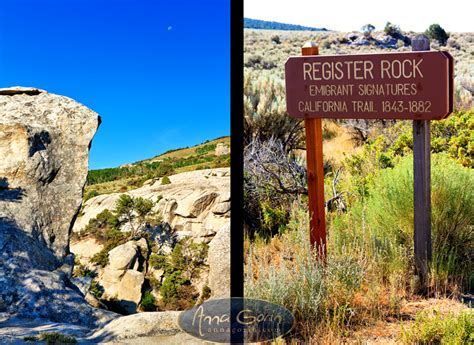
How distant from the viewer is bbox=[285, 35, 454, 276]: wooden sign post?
329cm

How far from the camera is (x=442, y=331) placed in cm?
300

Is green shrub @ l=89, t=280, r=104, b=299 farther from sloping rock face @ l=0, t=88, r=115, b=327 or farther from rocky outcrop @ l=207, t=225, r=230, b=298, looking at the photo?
sloping rock face @ l=0, t=88, r=115, b=327

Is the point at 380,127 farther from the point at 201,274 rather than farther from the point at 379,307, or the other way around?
the point at 379,307

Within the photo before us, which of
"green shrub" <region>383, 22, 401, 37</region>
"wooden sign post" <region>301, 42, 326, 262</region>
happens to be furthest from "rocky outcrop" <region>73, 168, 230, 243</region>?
"green shrub" <region>383, 22, 401, 37</region>

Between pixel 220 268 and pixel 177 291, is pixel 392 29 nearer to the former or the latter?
pixel 177 291

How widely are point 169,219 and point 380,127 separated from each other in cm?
402

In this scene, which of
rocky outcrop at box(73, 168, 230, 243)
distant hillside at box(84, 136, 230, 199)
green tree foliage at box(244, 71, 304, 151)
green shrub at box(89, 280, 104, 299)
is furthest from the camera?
distant hillside at box(84, 136, 230, 199)

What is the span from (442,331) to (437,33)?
54.2 feet

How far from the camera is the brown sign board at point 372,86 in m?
3.28

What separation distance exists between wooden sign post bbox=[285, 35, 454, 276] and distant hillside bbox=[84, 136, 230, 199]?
7.65 metres

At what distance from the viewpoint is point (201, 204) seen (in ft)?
32.2

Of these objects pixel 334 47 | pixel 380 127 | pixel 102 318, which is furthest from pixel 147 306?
pixel 334 47

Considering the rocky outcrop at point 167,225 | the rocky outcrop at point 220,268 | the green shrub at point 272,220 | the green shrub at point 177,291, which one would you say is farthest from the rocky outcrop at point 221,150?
the green shrub at point 272,220

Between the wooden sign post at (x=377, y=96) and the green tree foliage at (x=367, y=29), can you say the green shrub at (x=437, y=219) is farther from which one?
the green tree foliage at (x=367, y=29)
